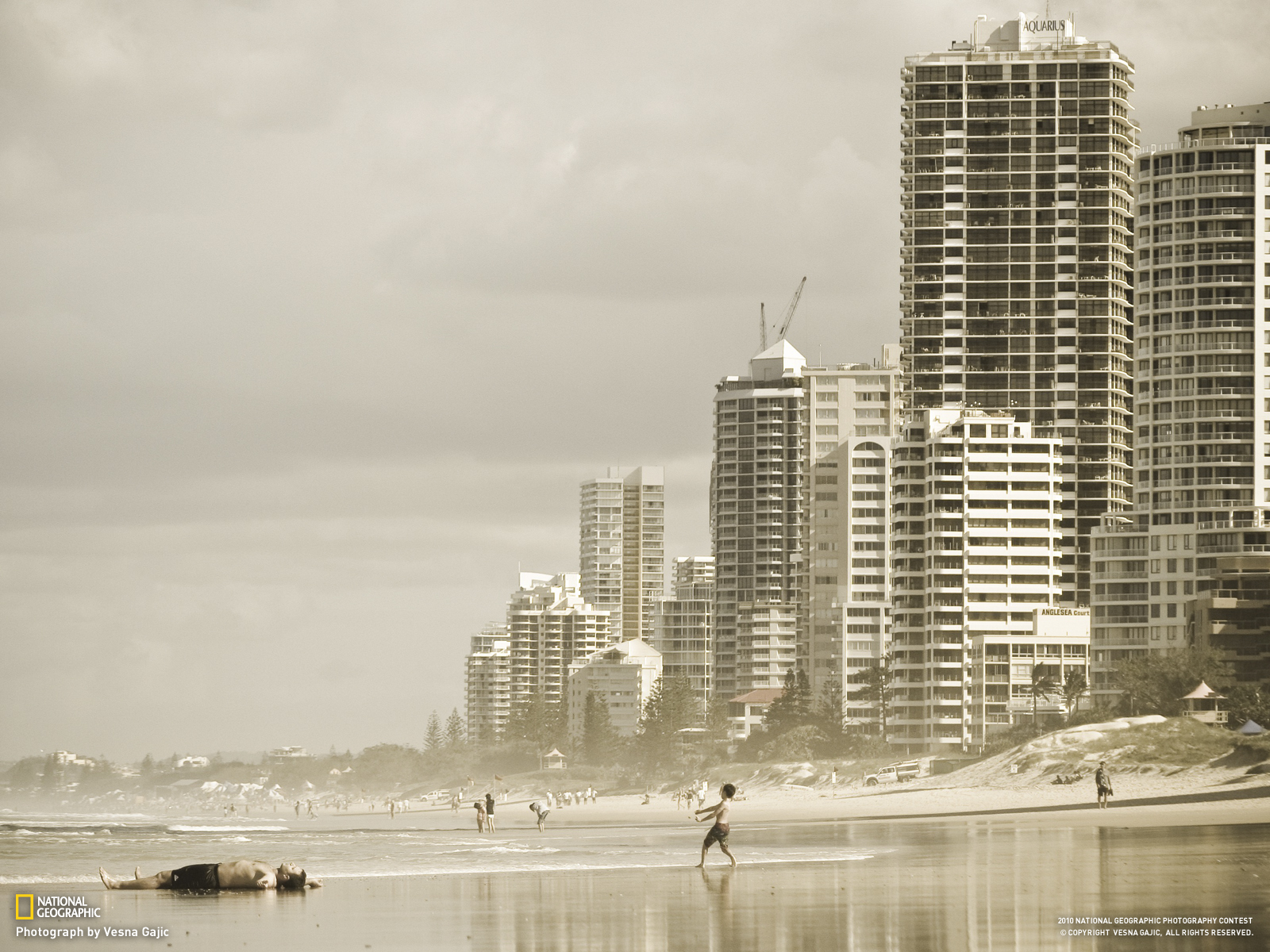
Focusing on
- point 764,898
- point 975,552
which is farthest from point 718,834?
point 975,552

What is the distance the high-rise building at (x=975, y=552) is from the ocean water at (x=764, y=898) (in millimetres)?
112160

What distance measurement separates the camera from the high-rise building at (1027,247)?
604ft

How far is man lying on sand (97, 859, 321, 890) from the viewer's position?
3197cm

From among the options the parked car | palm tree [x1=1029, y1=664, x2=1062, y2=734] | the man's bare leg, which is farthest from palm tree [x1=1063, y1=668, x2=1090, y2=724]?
the man's bare leg

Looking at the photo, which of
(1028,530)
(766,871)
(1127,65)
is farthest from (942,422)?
(766,871)

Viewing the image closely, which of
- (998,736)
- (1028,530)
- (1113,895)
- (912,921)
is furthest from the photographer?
(1028,530)

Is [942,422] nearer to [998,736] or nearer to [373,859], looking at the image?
[998,736]

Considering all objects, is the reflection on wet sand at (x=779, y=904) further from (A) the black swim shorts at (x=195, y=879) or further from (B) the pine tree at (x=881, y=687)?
(B) the pine tree at (x=881, y=687)

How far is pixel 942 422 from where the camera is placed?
165125 mm

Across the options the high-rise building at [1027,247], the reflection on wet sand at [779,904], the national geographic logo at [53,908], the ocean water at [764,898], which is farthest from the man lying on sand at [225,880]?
the high-rise building at [1027,247]

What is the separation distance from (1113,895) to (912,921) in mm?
4302

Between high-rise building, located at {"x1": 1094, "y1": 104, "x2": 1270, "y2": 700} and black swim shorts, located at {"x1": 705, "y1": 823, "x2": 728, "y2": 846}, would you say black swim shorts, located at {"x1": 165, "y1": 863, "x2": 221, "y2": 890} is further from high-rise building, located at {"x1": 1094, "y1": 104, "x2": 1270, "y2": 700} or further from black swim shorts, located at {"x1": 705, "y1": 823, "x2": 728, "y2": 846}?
high-rise building, located at {"x1": 1094, "y1": 104, "x2": 1270, "y2": 700}

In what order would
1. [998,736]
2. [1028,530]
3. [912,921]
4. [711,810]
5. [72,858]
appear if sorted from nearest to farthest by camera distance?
1. [912,921]
2. [711,810]
3. [72,858]
4. [998,736]
5. [1028,530]

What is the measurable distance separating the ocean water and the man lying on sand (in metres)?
0.49
